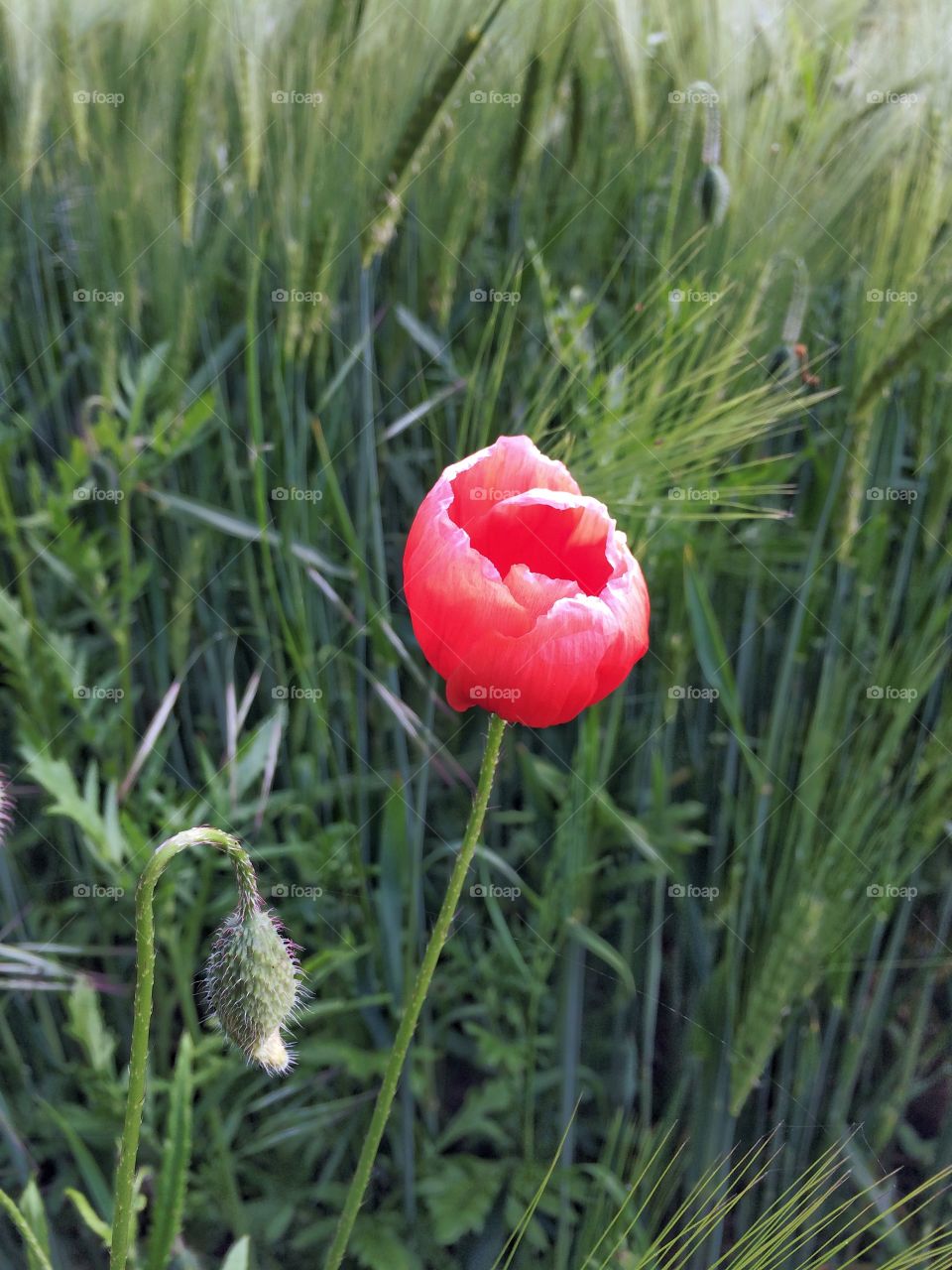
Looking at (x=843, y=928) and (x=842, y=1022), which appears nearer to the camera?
(x=843, y=928)

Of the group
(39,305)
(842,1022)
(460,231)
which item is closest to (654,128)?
(460,231)

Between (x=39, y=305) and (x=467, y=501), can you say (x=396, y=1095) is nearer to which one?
(x=467, y=501)
